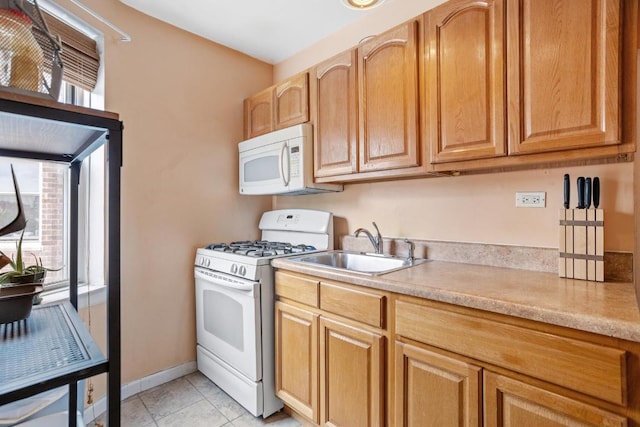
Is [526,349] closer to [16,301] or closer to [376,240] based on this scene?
Result: [376,240]

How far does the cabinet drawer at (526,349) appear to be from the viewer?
Result: 91 centimetres

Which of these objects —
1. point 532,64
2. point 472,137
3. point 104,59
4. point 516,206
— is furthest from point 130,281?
point 532,64

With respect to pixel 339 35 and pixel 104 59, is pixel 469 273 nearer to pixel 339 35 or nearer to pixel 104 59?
pixel 339 35

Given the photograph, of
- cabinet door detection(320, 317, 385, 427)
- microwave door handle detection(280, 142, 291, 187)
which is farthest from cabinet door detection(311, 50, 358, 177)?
cabinet door detection(320, 317, 385, 427)

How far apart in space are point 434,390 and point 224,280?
52.8 inches

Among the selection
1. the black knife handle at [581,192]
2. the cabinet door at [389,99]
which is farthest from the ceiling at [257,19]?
the black knife handle at [581,192]

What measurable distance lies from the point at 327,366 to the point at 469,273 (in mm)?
831

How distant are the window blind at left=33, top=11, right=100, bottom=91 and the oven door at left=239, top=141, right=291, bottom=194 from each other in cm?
106

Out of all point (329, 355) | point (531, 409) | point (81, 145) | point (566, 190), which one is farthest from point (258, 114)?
point (531, 409)

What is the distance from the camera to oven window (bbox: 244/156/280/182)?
237cm

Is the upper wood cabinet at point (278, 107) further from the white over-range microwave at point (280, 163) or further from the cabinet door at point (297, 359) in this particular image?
the cabinet door at point (297, 359)

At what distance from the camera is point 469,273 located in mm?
1521

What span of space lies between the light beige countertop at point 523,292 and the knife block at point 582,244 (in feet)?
0.15

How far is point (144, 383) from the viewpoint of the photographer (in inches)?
86.7
